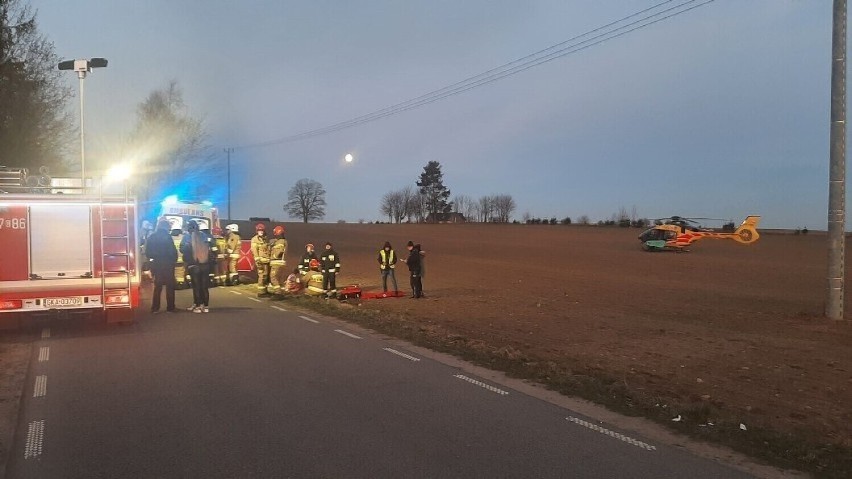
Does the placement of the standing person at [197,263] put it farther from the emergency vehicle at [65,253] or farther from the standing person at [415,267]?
the standing person at [415,267]

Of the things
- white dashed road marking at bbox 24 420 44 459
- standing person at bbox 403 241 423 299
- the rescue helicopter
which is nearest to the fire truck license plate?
white dashed road marking at bbox 24 420 44 459

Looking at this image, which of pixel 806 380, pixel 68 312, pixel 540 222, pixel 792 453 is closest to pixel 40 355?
pixel 68 312

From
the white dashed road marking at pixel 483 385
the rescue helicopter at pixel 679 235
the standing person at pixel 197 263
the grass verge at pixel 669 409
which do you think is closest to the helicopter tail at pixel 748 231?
the rescue helicopter at pixel 679 235

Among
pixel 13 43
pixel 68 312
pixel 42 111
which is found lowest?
pixel 68 312

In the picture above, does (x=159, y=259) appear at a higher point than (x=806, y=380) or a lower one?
higher

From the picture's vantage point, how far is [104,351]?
33.6 feet

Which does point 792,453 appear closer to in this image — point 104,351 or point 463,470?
point 463,470

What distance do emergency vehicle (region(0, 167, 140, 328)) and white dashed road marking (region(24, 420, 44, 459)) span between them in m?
5.38

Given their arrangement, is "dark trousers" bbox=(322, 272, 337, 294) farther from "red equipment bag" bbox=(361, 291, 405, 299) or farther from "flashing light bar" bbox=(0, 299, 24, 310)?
"flashing light bar" bbox=(0, 299, 24, 310)

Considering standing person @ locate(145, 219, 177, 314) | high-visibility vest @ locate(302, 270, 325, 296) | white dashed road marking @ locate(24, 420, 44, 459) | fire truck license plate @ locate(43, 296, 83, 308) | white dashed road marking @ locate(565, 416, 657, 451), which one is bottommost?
white dashed road marking @ locate(565, 416, 657, 451)

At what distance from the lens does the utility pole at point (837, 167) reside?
1594cm

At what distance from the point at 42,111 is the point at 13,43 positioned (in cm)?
288

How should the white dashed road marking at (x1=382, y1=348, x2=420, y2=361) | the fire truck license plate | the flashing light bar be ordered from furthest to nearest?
1. the fire truck license plate
2. the flashing light bar
3. the white dashed road marking at (x1=382, y1=348, x2=420, y2=361)

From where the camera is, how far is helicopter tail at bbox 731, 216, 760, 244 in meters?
53.0
